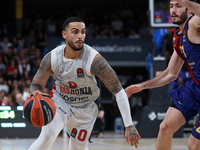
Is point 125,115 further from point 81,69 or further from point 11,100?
point 11,100

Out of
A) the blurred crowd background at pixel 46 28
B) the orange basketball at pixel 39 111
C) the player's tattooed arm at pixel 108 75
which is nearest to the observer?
the orange basketball at pixel 39 111

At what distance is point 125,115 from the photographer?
177 inches

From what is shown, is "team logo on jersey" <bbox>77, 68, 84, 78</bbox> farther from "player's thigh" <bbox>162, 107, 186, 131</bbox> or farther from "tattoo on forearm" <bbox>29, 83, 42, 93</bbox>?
"player's thigh" <bbox>162, 107, 186, 131</bbox>

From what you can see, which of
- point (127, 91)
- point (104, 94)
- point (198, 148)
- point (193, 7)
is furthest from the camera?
point (104, 94)

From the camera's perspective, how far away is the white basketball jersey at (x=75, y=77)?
4.75m

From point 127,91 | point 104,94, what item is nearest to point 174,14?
point 127,91

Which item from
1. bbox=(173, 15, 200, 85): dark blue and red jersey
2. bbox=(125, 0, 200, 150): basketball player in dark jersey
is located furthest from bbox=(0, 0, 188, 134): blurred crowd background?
bbox=(173, 15, 200, 85): dark blue and red jersey

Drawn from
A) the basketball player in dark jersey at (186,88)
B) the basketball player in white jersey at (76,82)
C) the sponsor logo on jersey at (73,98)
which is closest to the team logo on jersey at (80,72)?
the basketball player in white jersey at (76,82)

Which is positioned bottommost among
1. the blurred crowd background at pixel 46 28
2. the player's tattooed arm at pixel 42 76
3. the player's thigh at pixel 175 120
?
the blurred crowd background at pixel 46 28

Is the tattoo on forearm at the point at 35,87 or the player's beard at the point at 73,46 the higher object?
the player's beard at the point at 73,46

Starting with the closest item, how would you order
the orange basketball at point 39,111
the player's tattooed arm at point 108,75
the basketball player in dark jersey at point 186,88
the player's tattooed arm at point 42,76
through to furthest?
1. the orange basketball at point 39,111
2. the basketball player in dark jersey at point 186,88
3. the player's tattooed arm at point 108,75
4. the player's tattooed arm at point 42,76

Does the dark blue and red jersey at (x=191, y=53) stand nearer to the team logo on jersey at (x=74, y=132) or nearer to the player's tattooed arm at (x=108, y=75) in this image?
the player's tattooed arm at (x=108, y=75)

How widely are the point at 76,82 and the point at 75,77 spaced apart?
6cm

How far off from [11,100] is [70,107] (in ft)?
23.9
